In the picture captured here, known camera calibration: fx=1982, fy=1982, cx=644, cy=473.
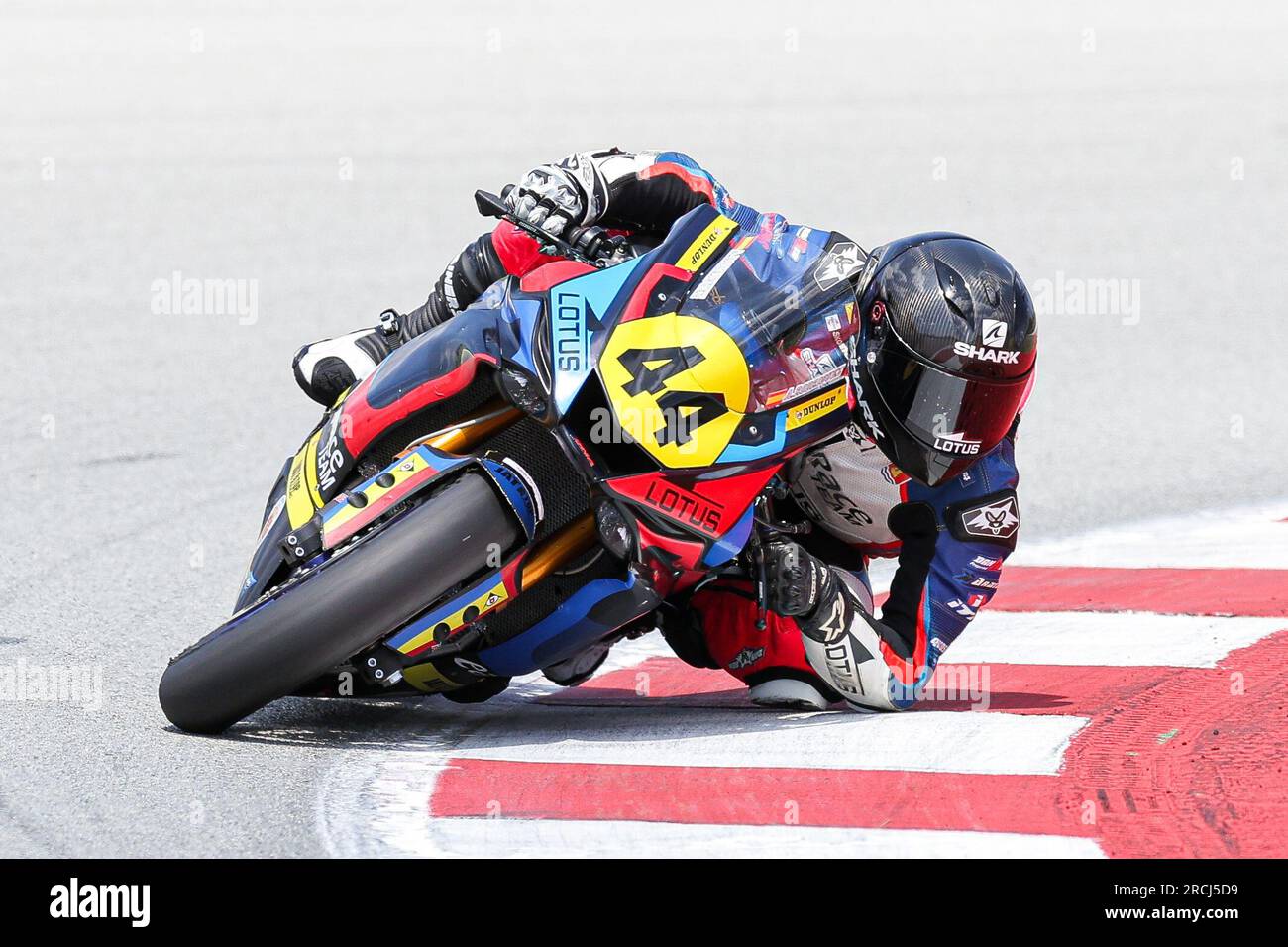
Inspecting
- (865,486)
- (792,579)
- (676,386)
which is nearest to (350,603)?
(676,386)

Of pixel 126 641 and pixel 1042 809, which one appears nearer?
pixel 1042 809

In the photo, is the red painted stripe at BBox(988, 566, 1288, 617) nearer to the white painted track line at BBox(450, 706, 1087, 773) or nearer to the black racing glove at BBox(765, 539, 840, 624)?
the white painted track line at BBox(450, 706, 1087, 773)

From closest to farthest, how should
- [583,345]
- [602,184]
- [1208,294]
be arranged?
[583,345] < [602,184] < [1208,294]

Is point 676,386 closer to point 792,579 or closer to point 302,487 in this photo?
point 792,579

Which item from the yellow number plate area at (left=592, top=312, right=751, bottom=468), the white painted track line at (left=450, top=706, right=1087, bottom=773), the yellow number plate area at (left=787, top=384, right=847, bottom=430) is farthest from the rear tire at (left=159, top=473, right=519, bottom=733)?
the yellow number plate area at (left=787, top=384, right=847, bottom=430)

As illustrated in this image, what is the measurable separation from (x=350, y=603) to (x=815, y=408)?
1222mm

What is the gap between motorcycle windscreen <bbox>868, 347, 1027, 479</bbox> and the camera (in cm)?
478

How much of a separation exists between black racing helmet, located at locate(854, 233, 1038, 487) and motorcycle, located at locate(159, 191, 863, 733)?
3.3 inches

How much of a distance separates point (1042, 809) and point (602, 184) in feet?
6.51

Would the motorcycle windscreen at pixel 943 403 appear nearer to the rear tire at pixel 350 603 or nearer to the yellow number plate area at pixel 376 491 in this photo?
the rear tire at pixel 350 603

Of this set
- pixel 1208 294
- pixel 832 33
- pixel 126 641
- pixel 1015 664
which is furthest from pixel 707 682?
pixel 832 33

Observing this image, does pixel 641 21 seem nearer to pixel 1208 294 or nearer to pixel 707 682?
pixel 1208 294

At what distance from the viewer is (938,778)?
186 inches

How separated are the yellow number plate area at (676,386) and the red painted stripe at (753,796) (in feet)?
2.53
